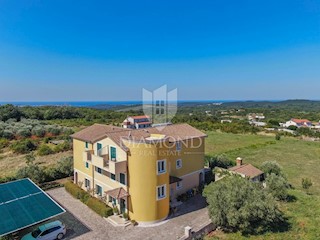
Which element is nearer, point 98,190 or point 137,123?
point 98,190

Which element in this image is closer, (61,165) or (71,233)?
(71,233)

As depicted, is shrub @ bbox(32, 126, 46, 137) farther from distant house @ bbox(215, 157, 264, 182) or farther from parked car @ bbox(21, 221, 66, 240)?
distant house @ bbox(215, 157, 264, 182)

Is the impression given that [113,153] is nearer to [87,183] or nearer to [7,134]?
[87,183]

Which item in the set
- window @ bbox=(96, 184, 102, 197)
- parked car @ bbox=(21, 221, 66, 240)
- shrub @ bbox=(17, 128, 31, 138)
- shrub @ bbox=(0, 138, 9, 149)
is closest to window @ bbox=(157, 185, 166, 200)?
window @ bbox=(96, 184, 102, 197)

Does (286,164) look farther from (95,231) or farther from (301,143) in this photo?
(95,231)

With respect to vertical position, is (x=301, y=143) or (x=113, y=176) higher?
(x=113, y=176)

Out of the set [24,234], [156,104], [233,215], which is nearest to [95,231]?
[24,234]

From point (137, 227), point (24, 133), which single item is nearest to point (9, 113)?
point (24, 133)
